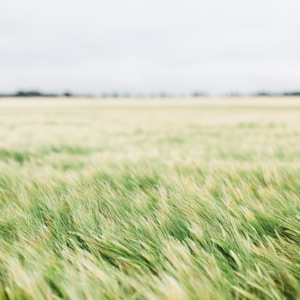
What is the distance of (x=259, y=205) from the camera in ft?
4.44

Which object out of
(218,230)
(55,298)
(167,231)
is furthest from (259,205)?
(55,298)

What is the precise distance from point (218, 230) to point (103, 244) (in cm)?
33

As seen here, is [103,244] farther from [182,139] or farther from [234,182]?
[182,139]

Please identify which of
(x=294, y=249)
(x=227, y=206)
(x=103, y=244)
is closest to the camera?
(x=294, y=249)

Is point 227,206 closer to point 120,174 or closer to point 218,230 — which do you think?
point 218,230

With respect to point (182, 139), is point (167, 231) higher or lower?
higher

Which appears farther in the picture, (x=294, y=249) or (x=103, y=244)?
(x=103, y=244)

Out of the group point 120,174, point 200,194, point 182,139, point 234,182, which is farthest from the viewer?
point 182,139

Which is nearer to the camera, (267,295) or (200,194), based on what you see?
(267,295)

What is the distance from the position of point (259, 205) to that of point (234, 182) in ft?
1.47

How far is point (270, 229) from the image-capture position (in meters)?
1.24

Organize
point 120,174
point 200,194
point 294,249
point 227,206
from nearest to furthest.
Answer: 1. point 294,249
2. point 227,206
3. point 200,194
4. point 120,174


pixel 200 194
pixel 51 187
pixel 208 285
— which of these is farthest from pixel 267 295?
pixel 51 187

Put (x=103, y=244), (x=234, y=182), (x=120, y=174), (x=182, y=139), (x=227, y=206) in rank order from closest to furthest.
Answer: (x=103, y=244)
(x=227, y=206)
(x=234, y=182)
(x=120, y=174)
(x=182, y=139)
